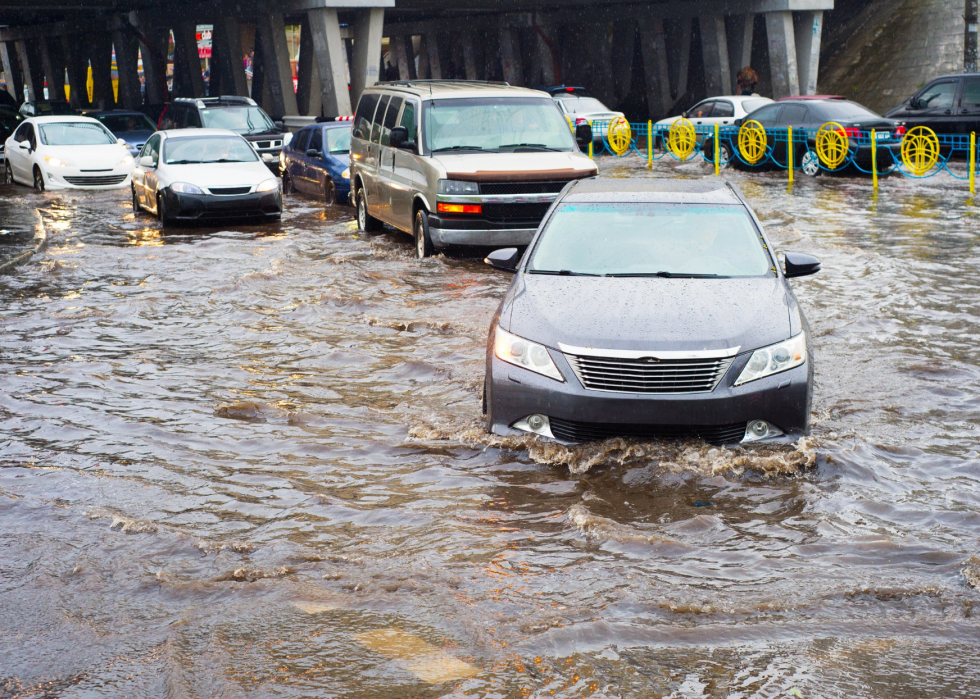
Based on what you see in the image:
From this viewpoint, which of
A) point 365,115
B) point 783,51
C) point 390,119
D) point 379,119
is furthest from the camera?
point 783,51

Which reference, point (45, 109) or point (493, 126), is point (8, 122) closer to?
point (45, 109)

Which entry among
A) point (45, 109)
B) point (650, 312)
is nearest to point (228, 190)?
point (650, 312)

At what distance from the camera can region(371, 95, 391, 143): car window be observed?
47.8ft

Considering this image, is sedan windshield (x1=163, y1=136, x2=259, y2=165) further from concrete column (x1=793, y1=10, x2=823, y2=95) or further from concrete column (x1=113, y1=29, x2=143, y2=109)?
concrete column (x1=113, y1=29, x2=143, y2=109)

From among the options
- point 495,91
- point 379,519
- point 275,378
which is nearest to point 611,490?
point 379,519

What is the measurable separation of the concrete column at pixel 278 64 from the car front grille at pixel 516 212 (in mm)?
25592

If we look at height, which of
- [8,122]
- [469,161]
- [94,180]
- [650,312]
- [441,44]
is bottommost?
[650,312]

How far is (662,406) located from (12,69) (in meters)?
70.4

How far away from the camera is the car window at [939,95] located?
22750mm

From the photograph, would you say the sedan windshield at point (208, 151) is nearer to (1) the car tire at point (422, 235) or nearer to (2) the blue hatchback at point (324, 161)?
(2) the blue hatchback at point (324, 161)

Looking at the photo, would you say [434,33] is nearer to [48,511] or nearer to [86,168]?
[86,168]

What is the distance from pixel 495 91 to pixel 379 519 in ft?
30.1

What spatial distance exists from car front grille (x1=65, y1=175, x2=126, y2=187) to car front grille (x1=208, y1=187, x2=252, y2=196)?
20.3ft

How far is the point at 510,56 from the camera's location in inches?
1969
